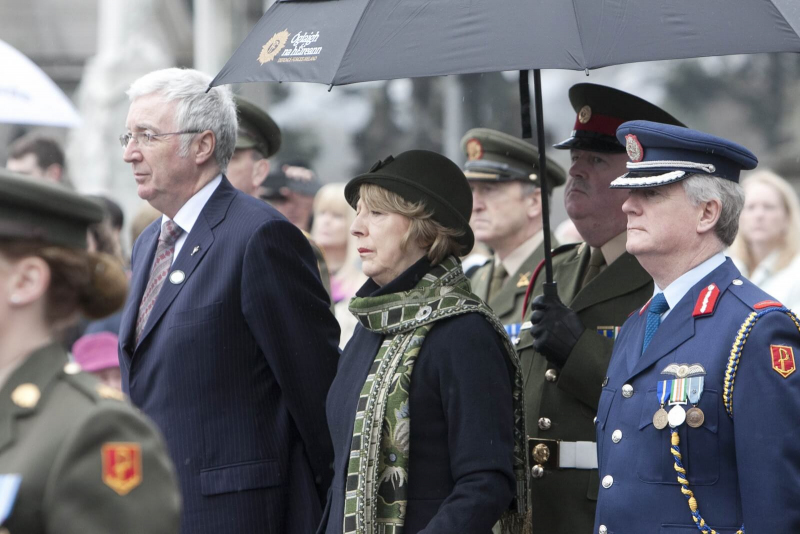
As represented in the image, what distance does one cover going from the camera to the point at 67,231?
2.36 meters

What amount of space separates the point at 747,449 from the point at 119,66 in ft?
34.3

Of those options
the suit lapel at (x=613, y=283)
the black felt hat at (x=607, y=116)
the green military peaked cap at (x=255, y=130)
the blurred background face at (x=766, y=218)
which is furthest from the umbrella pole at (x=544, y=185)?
the blurred background face at (x=766, y=218)

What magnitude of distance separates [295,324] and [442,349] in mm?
675

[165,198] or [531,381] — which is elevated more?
[165,198]

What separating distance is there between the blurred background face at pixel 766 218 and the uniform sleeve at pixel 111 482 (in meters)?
6.55

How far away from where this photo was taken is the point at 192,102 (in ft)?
14.7

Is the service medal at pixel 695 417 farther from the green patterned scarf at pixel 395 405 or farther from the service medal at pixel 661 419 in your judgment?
the green patterned scarf at pixel 395 405

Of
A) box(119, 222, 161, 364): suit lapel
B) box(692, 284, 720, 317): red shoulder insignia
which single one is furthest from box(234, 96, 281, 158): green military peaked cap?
box(692, 284, 720, 317): red shoulder insignia

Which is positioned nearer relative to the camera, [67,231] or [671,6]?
[67,231]

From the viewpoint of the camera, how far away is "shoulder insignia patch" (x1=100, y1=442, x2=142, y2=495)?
2172 millimetres

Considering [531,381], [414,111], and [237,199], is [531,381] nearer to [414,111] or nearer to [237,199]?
[237,199]

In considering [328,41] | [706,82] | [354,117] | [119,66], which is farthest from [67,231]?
[706,82]

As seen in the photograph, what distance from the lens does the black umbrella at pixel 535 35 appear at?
3365 mm

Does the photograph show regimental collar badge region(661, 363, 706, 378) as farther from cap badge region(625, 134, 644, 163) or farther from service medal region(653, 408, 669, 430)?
cap badge region(625, 134, 644, 163)
